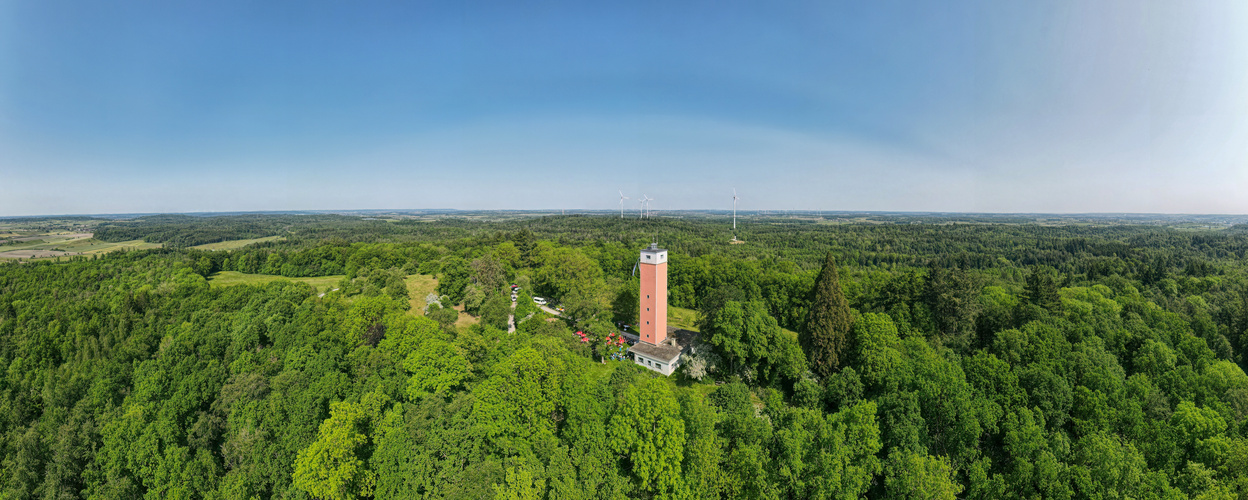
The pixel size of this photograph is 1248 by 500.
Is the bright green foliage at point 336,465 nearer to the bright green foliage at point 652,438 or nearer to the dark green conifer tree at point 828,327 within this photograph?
the bright green foliage at point 652,438

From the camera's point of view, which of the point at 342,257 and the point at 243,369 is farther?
the point at 342,257

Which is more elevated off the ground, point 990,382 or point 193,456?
point 990,382

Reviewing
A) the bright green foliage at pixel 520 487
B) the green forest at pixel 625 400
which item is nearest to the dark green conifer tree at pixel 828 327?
the green forest at pixel 625 400

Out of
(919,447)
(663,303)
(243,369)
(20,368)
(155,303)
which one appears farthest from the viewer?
(155,303)

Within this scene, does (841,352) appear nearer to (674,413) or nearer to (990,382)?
(990,382)

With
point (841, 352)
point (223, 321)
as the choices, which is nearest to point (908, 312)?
point (841, 352)
